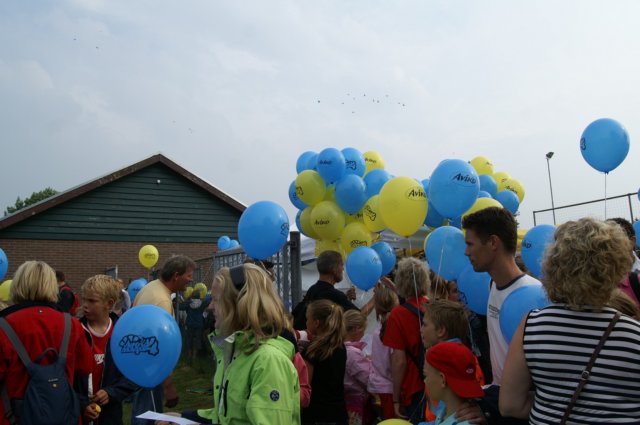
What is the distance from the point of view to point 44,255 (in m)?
14.0

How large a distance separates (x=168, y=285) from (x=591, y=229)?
3.56m

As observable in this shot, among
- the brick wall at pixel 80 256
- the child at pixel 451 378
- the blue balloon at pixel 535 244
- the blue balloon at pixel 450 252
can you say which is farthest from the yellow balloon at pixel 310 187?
the brick wall at pixel 80 256

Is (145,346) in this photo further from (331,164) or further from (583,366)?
(331,164)

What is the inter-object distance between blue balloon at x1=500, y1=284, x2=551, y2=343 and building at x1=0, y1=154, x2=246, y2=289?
12.5 m

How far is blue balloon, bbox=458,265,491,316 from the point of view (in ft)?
11.6

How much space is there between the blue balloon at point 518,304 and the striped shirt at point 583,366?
670 millimetres

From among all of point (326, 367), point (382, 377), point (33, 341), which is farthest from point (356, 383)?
point (33, 341)

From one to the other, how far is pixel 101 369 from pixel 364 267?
101 inches

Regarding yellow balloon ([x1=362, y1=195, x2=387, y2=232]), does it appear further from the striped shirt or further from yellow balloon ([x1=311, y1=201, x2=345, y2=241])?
the striped shirt

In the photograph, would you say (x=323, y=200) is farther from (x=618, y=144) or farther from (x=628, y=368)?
(x=628, y=368)

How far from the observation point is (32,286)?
2.95 meters

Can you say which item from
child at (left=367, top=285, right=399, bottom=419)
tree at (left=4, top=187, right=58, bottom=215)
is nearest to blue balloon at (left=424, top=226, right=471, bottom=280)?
child at (left=367, top=285, right=399, bottom=419)

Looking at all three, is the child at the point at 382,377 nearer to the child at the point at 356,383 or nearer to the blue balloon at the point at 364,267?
the child at the point at 356,383

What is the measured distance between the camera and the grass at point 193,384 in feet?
22.6
